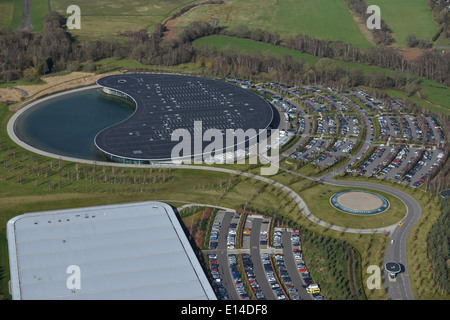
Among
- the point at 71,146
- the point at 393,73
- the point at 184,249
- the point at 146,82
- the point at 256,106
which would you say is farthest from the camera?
the point at 393,73

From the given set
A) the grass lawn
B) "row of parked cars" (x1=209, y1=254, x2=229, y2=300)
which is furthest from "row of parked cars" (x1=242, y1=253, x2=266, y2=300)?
the grass lawn

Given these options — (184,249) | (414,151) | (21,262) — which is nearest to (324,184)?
(414,151)

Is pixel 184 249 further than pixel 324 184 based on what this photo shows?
No

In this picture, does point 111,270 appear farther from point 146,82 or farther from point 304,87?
point 304,87

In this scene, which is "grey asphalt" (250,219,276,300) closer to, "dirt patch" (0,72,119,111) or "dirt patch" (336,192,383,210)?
"dirt patch" (336,192,383,210)

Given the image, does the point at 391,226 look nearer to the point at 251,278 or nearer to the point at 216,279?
the point at 251,278

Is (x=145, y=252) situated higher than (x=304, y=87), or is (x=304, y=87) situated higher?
(x=304, y=87)

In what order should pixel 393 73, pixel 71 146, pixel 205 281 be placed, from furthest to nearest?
1. pixel 393 73
2. pixel 71 146
3. pixel 205 281
